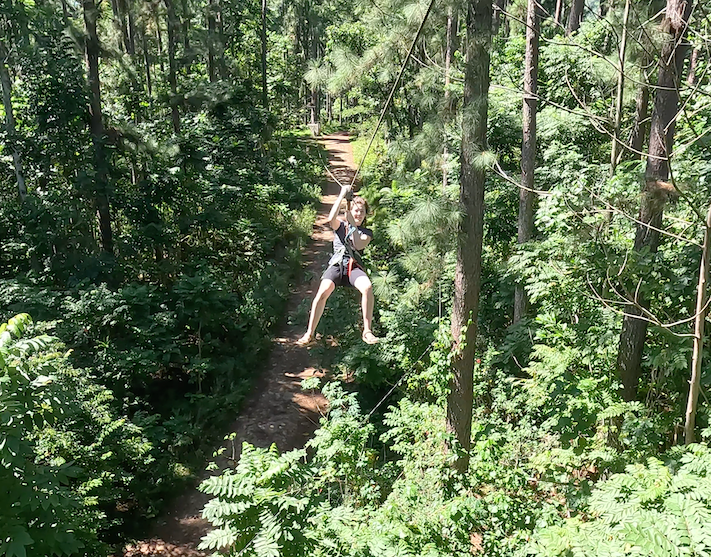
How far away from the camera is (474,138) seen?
18.1 feet

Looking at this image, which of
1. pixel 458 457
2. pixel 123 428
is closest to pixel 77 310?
pixel 123 428

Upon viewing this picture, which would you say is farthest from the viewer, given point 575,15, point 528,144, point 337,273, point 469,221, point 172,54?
point 172,54

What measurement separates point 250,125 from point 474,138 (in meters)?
13.7

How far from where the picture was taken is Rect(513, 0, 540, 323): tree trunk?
8031 mm

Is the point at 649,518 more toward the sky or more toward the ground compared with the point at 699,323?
more toward the ground

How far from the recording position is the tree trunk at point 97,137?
1056 cm

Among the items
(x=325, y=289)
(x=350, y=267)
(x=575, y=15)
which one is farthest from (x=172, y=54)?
(x=325, y=289)

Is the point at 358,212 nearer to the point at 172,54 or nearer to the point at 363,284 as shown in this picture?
the point at 363,284

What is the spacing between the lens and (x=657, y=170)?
5637 mm

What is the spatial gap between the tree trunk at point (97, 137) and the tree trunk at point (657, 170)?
10.2 meters

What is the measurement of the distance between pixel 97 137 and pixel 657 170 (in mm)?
10574

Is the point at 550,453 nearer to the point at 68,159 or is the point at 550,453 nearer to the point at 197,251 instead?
the point at 197,251

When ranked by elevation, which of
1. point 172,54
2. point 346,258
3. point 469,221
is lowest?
point 346,258

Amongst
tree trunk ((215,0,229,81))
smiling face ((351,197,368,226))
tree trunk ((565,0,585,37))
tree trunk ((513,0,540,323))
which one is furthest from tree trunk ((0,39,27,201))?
tree trunk ((565,0,585,37))
